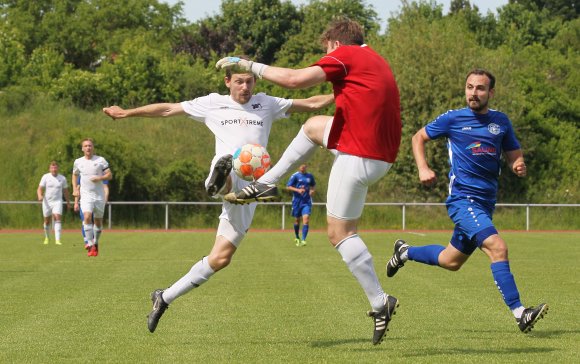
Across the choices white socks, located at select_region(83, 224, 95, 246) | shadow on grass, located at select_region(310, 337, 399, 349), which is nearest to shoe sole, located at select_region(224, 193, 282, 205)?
shadow on grass, located at select_region(310, 337, 399, 349)

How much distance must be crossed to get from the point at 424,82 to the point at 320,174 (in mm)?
5845

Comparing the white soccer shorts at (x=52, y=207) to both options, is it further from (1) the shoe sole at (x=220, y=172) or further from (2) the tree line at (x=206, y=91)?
(1) the shoe sole at (x=220, y=172)

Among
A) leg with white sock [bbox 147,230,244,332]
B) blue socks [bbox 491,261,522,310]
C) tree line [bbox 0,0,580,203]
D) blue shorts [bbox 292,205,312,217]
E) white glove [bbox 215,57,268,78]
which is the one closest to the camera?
white glove [bbox 215,57,268,78]

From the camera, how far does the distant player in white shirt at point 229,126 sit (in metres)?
8.54

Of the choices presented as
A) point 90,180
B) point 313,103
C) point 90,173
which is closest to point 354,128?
point 313,103

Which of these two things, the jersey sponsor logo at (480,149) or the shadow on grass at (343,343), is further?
the jersey sponsor logo at (480,149)

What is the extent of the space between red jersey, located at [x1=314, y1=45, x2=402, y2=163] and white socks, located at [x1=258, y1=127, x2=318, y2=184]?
45 cm

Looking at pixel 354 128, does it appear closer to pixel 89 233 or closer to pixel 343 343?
pixel 343 343

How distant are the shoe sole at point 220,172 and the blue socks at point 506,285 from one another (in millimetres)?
2264

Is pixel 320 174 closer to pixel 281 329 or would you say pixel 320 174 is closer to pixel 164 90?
pixel 164 90

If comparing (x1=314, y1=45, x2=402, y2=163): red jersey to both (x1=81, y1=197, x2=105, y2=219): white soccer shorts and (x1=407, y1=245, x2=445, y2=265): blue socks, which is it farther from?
(x1=81, y1=197, x2=105, y2=219): white soccer shorts

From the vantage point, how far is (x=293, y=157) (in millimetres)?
7805

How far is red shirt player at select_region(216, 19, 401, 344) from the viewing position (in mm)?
7270

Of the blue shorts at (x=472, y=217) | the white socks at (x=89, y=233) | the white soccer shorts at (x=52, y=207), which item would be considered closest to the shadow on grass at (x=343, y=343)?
the blue shorts at (x=472, y=217)
